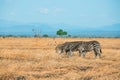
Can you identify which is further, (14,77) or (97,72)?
(97,72)

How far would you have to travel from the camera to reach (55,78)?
58.6 feet

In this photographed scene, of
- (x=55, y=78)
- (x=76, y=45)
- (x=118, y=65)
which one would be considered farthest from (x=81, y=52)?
(x=55, y=78)

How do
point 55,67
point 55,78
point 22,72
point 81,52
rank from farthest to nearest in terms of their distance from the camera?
point 81,52 → point 55,67 → point 22,72 → point 55,78

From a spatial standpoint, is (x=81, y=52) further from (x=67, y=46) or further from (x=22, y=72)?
(x=22, y=72)

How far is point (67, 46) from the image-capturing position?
98.3ft

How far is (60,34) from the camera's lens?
124m

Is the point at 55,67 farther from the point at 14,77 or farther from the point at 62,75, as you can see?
the point at 14,77

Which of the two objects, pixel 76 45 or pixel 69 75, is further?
pixel 76 45

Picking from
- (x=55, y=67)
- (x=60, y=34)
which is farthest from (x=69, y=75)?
(x=60, y=34)

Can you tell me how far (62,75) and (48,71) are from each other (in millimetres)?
1472

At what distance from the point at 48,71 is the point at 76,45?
10.1 metres

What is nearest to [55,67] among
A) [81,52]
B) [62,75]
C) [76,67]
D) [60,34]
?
[76,67]

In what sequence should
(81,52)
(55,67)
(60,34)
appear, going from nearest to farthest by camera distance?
(55,67)
(81,52)
(60,34)

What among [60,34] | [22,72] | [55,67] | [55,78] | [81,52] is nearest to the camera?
[55,78]
